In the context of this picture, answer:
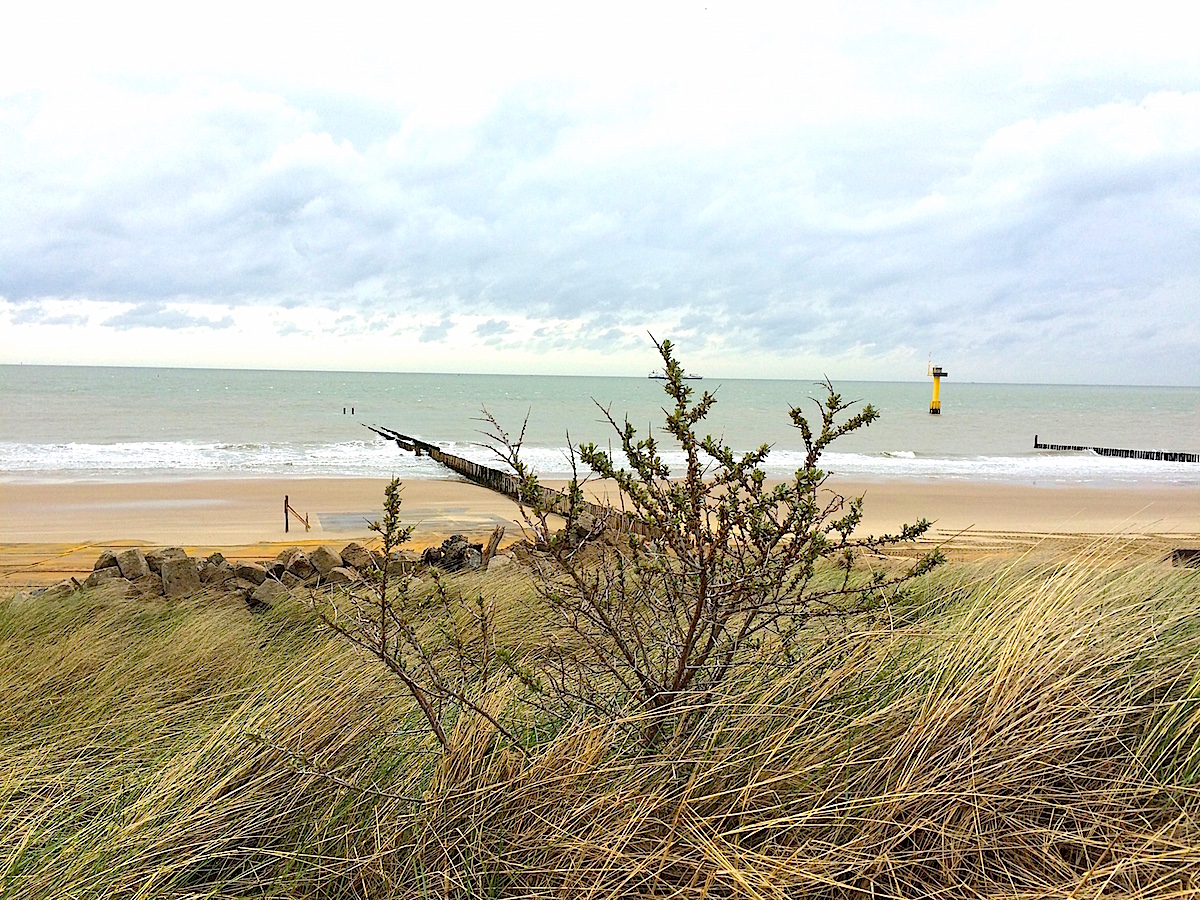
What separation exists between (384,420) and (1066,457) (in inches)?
1541

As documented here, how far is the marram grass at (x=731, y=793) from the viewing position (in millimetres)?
2406

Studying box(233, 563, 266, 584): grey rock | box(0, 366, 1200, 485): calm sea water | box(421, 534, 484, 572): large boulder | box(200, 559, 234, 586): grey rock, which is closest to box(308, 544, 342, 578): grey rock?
box(233, 563, 266, 584): grey rock

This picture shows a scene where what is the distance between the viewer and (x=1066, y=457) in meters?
38.7

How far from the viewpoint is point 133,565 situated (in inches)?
327

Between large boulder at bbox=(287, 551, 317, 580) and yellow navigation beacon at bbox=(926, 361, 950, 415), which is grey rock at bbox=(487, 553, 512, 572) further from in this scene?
yellow navigation beacon at bbox=(926, 361, 950, 415)

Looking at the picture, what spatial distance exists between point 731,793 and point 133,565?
293 inches

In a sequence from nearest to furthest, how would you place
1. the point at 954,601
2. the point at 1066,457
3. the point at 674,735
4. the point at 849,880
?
the point at 849,880 < the point at 674,735 < the point at 954,601 < the point at 1066,457

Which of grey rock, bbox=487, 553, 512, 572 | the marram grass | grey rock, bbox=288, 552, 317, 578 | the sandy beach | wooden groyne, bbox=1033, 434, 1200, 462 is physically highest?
the marram grass

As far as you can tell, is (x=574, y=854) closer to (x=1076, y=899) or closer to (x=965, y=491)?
(x=1076, y=899)

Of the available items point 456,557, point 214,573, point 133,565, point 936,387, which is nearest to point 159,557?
point 133,565

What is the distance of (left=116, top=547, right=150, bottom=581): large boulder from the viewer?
8234mm

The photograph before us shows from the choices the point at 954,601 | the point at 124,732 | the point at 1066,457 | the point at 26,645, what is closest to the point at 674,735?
the point at 124,732

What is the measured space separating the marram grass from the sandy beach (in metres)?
8.80

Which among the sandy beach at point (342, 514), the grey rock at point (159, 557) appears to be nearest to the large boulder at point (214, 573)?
the grey rock at point (159, 557)
